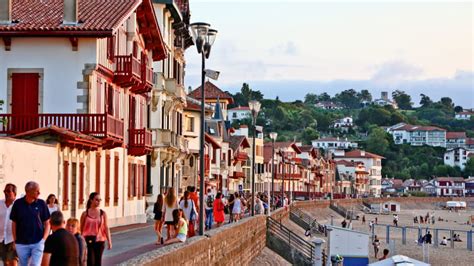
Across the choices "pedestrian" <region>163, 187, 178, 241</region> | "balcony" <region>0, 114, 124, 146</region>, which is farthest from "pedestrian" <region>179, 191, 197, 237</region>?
"balcony" <region>0, 114, 124, 146</region>

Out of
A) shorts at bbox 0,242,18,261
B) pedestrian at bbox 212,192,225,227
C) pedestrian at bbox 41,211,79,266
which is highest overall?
pedestrian at bbox 41,211,79,266

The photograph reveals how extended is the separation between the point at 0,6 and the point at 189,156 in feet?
117

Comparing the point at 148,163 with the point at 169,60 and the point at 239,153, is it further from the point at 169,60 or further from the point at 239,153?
the point at 239,153

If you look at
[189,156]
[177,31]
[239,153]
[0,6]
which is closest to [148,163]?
[177,31]

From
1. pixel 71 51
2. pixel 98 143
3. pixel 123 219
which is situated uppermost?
pixel 71 51

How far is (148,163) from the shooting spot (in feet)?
180

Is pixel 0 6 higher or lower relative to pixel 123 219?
higher

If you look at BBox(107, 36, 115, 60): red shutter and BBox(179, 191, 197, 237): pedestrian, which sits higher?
BBox(107, 36, 115, 60): red shutter

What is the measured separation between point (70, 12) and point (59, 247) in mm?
22868

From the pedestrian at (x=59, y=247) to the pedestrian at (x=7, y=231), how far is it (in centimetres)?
268

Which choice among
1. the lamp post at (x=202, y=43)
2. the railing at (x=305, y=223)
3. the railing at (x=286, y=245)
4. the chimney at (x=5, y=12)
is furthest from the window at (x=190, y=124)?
the lamp post at (x=202, y=43)

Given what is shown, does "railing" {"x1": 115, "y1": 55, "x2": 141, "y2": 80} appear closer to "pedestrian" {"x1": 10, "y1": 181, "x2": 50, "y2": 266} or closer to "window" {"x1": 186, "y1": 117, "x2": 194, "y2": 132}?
"pedestrian" {"x1": 10, "y1": 181, "x2": 50, "y2": 266}

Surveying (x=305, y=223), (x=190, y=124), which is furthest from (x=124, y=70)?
(x=305, y=223)

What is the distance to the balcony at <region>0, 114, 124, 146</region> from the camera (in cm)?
3403
